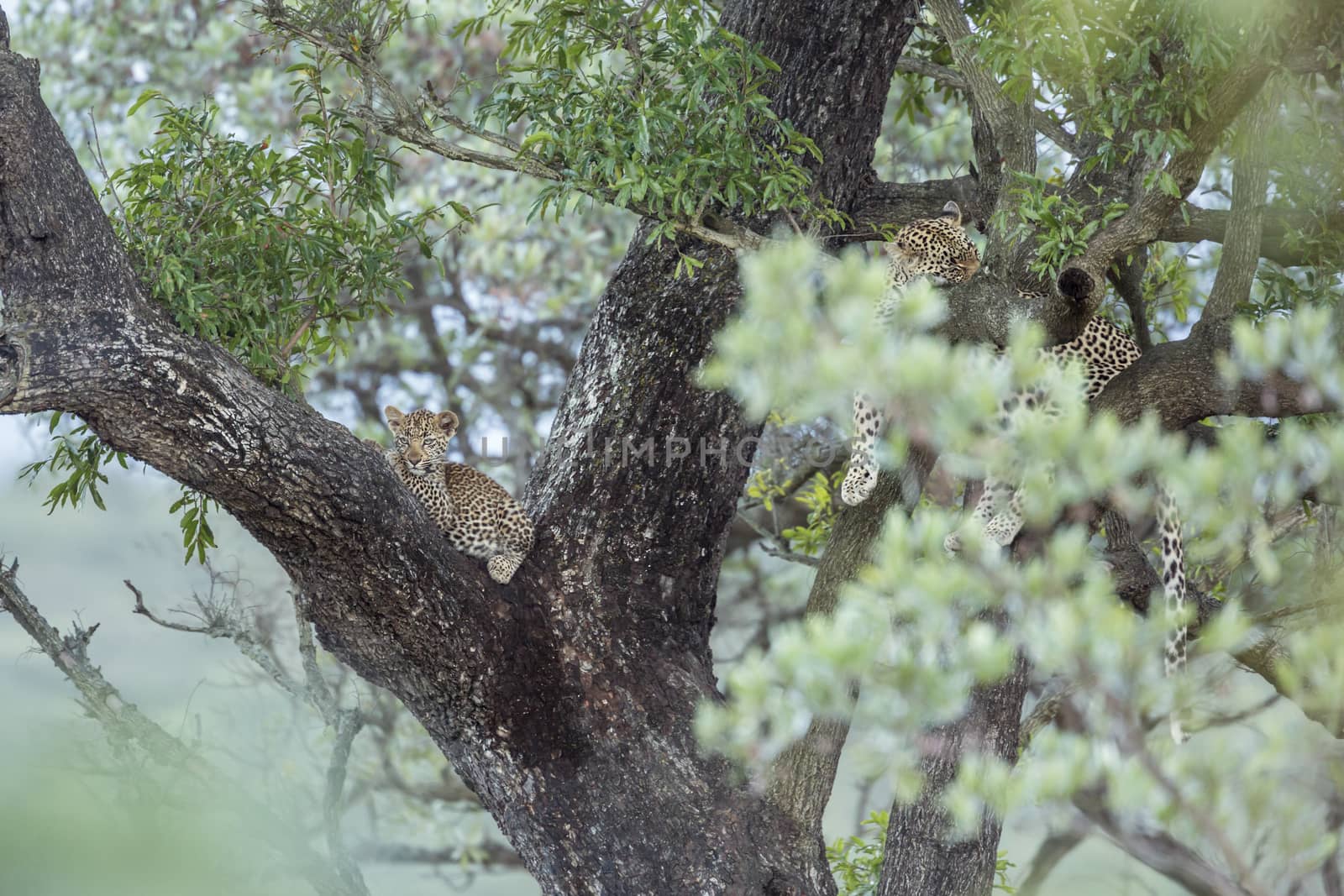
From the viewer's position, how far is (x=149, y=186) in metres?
4.42

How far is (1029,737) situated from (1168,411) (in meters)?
1.73

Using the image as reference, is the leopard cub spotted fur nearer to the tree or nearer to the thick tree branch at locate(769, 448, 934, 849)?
the tree

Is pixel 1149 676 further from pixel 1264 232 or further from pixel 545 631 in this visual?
pixel 1264 232

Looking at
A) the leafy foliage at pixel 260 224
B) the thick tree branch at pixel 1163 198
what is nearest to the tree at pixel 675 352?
the thick tree branch at pixel 1163 198

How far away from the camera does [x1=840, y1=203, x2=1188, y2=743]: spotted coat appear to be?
438 cm

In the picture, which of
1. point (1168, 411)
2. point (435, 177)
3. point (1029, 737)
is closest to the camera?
point (1168, 411)

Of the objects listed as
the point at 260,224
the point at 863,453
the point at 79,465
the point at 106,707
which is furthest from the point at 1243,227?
the point at 106,707

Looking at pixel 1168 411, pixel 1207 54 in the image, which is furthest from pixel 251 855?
pixel 1207 54

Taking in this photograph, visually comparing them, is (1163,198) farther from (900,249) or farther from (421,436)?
(421,436)

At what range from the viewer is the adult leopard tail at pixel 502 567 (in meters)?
4.32

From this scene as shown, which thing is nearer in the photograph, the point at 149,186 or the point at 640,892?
the point at 640,892

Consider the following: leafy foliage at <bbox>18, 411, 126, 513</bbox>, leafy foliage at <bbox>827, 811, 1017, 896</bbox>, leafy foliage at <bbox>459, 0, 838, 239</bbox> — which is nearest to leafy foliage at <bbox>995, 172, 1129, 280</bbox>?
leafy foliage at <bbox>459, 0, 838, 239</bbox>

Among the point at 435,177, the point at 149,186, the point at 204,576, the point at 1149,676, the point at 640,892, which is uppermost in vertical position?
the point at 435,177

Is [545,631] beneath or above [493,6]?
beneath
